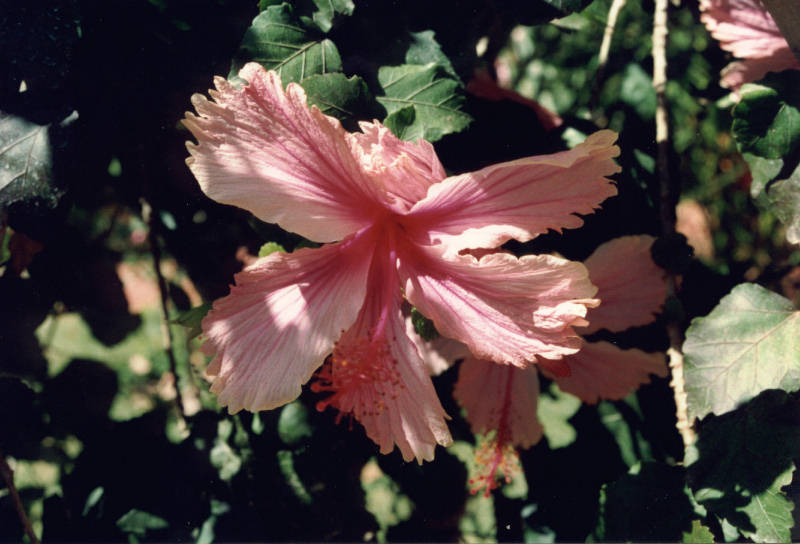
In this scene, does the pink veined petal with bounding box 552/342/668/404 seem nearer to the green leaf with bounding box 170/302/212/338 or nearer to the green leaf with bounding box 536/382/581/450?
the green leaf with bounding box 536/382/581/450

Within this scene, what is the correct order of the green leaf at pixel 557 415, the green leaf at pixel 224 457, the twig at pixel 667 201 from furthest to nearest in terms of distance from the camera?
the green leaf at pixel 557 415 < the green leaf at pixel 224 457 < the twig at pixel 667 201

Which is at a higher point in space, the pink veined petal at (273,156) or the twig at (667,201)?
the pink veined petal at (273,156)

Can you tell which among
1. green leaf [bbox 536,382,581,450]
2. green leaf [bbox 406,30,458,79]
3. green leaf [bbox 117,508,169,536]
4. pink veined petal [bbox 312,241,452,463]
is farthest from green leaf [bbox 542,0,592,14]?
green leaf [bbox 117,508,169,536]

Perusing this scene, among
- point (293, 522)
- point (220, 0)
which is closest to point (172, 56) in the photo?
point (220, 0)

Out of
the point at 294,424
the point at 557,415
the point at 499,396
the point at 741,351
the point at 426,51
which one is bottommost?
the point at 557,415

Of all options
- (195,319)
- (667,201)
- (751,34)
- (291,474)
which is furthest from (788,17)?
(291,474)

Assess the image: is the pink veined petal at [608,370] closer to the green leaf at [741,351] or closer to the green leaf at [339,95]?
the green leaf at [741,351]

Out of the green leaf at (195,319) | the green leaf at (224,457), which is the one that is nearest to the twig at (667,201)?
the green leaf at (195,319)

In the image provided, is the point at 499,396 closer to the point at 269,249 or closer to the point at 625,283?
the point at 625,283
